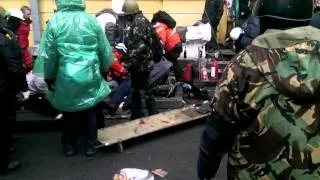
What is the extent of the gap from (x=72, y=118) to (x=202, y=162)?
11.1 ft

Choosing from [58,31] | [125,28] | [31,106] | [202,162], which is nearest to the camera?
[202,162]

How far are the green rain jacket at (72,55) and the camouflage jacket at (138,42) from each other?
90 centimetres

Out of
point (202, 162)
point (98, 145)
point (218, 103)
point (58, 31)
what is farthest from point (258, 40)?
point (98, 145)

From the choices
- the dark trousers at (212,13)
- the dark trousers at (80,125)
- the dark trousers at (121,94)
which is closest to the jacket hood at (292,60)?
the dark trousers at (80,125)

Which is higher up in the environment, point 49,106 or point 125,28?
point 125,28

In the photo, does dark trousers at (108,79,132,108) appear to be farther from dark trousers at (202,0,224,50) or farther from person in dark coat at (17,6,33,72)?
dark trousers at (202,0,224,50)

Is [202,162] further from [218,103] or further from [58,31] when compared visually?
[58,31]

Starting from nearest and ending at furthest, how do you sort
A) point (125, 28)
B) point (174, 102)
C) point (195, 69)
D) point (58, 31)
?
point (58, 31), point (125, 28), point (174, 102), point (195, 69)

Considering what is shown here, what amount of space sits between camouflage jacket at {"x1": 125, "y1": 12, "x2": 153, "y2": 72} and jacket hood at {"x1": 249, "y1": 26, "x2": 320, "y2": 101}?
410 cm

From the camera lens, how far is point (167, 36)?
7398 millimetres

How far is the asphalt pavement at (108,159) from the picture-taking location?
4812mm

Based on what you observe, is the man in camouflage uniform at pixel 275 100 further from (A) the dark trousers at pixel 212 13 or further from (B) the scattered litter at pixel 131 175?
(A) the dark trousers at pixel 212 13

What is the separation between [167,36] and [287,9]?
5.55m

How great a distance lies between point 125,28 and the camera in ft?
19.6
